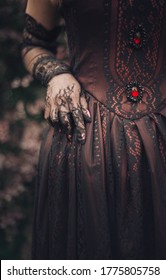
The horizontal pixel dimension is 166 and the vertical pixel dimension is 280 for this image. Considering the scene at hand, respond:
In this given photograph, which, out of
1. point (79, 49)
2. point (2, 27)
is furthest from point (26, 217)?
point (79, 49)

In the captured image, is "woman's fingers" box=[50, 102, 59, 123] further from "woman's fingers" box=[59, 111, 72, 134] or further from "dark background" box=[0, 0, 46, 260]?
"dark background" box=[0, 0, 46, 260]

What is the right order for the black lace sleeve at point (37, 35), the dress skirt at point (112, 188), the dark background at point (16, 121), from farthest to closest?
1. the dark background at point (16, 121)
2. the black lace sleeve at point (37, 35)
3. the dress skirt at point (112, 188)

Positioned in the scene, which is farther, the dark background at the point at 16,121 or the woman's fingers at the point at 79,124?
the dark background at the point at 16,121

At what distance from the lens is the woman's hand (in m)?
1.29

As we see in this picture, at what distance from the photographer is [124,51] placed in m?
1.31

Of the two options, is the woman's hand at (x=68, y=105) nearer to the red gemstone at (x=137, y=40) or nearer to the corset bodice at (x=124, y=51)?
the corset bodice at (x=124, y=51)

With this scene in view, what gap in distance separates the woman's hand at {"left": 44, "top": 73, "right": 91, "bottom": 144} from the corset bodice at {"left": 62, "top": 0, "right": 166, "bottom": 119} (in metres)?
0.06

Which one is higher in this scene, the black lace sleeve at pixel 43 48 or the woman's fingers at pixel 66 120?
the black lace sleeve at pixel 43 48

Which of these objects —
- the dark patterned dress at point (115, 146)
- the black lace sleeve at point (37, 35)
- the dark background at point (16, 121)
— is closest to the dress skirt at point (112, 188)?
the dark patterned dress at point (115, 146)

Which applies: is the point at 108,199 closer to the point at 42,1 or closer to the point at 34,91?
the point at 42,1

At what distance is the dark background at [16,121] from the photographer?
243cm

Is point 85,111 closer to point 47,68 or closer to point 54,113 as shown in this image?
point 54,113
